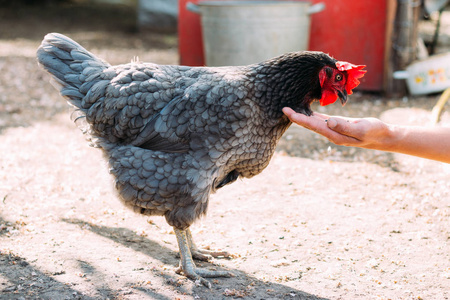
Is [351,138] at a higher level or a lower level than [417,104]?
higher

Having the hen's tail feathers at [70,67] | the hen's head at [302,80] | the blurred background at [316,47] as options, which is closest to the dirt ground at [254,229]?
the hen's tail feathers at [70,67]

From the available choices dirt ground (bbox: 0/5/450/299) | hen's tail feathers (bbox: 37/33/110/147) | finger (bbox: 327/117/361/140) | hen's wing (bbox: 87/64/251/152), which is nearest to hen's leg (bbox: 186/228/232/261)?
dirt ground (bbox: 0/5/450/299)

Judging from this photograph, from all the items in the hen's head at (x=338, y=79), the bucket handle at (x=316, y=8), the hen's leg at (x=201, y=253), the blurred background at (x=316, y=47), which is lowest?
the hen's leg at (x=201, y=253)

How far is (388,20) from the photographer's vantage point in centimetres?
655

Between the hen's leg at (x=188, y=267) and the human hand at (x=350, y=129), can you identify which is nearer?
the human hand at (x=350, y=129)

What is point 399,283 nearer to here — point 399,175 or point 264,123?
point 264,123

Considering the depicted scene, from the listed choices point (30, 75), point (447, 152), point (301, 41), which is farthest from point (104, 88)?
point (30, 75)

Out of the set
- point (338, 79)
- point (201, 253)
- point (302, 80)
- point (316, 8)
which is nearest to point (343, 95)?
point (338, 79)

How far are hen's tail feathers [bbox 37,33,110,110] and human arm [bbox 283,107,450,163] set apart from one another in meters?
1.26

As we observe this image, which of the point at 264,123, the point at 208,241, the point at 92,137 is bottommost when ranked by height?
the point at 208,241

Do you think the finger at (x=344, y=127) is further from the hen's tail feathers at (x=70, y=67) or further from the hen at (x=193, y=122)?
the hen's tail feathers at (x=70, y=67)

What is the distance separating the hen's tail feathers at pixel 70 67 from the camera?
3.06 metres

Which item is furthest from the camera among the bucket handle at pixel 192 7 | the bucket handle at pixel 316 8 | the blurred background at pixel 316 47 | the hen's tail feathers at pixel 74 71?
the bucket handle at pixel 192 7

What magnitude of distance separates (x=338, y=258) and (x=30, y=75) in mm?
6218
